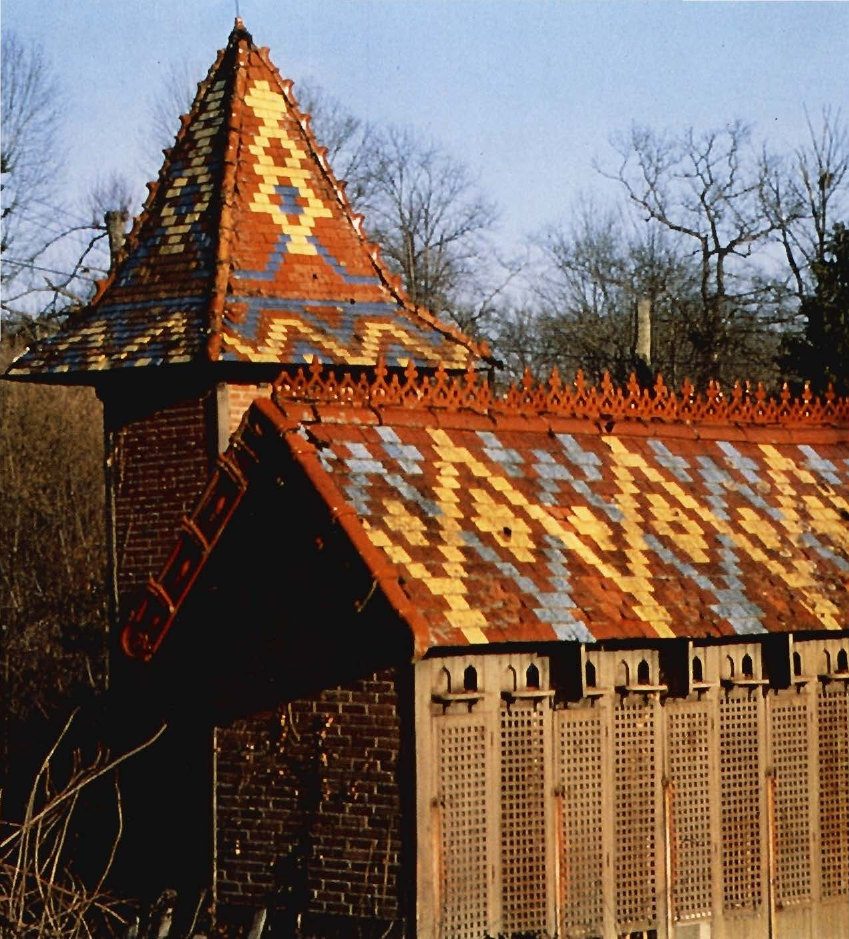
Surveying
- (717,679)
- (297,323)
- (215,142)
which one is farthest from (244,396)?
(717,679)

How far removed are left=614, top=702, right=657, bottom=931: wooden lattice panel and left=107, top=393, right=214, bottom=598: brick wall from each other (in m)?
6.23

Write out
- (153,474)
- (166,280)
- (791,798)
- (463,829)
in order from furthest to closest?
(166,280)
(153,474)
(791,798)
(463,829)

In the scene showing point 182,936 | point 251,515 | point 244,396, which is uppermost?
point 244,396

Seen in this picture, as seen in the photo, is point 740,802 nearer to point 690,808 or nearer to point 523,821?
point 690,808

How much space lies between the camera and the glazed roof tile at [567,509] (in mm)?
13070

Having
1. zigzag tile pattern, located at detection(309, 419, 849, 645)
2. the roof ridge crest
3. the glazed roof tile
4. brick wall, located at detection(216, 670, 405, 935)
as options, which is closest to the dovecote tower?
the roof ridge crest

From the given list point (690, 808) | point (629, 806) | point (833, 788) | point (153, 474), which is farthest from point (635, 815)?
point (153, 474)

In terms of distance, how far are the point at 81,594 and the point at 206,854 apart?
19.9 metres

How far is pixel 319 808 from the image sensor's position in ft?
44.0

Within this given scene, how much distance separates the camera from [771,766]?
580 inches

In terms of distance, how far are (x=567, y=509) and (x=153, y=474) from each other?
6.03 metres

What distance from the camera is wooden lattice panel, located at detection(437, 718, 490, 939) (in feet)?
42.0

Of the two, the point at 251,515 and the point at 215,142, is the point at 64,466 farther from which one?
the point at 251,515

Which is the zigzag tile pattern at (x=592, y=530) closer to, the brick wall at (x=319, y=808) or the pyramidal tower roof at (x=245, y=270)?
the brick wall at (x=319, y=808)
